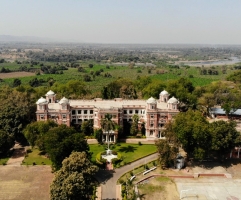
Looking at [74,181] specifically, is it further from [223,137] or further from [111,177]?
[223,137]

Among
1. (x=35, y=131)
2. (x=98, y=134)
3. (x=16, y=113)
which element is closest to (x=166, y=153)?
(x=98, y=134)

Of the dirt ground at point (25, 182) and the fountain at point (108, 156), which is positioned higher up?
the fountain at point (108, 156)

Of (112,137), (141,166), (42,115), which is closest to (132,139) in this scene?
(112,137)

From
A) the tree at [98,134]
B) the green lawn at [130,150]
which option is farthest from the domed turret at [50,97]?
the green lawn at [130,150]

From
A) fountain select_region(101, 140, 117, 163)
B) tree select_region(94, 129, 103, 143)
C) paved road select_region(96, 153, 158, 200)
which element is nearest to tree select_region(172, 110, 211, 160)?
paved road select_region(96, 153, 158, 200)

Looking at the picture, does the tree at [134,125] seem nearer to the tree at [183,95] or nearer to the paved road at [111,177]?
the paved road at [111,177]

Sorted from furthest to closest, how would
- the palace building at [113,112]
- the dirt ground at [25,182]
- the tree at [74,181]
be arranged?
the palace building at [113,112]
the dirt ground at [25,182]
the tree at [74,181]
